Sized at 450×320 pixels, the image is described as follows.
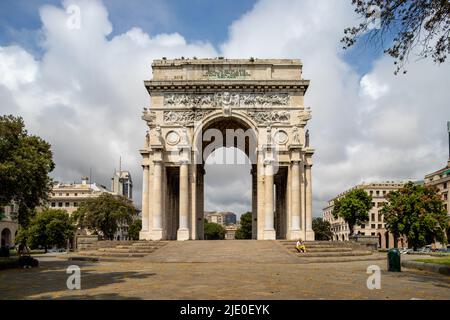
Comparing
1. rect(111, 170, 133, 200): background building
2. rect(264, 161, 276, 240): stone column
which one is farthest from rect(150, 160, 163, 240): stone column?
rect(111, 170, 133, 200): background building

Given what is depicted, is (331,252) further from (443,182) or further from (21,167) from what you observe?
(443,182)

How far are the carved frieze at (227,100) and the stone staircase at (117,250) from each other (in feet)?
50.3

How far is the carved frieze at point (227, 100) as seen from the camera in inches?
1861

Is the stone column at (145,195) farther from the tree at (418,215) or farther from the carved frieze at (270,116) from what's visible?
the tree at (418,215)

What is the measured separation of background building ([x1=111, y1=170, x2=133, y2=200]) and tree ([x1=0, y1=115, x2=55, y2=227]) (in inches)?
4790

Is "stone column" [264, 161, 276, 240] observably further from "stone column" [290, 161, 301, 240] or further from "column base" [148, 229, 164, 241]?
"column base" [148, 229, 164, 241]

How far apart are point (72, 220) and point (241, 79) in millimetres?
46281

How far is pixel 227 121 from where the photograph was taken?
49250mm

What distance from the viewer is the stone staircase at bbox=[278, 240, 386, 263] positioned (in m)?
32.2

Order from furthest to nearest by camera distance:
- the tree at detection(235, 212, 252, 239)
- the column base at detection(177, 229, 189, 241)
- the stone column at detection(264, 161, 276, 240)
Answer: the tree at detection(235, 212, 252, 239) < the stone column at detection(264, 161, 276, 240) < the column base at detection(177, 229, 189, 241)

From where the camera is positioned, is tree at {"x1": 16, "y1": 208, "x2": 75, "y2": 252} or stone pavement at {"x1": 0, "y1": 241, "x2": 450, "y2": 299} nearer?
stone pavement at {"x1": 0, "y1": 241, "x2": 450, "y2": 299}

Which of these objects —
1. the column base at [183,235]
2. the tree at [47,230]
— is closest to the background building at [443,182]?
the column base at [183,235]

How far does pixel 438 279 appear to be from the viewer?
20.2m
